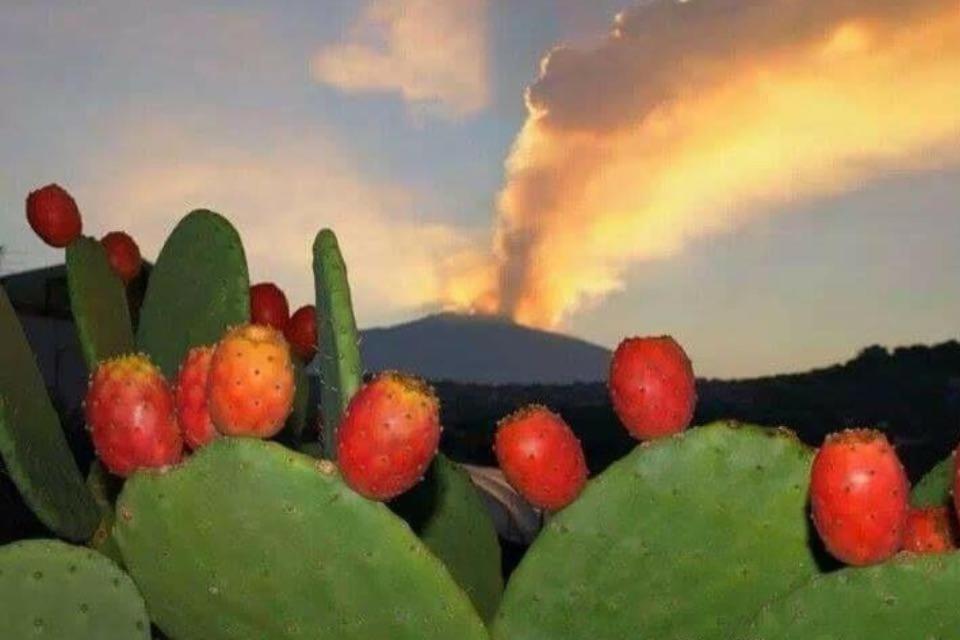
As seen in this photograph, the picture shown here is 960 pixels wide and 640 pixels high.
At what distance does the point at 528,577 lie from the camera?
124 cm

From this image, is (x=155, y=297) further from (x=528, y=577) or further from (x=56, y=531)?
(x=528, y=577)

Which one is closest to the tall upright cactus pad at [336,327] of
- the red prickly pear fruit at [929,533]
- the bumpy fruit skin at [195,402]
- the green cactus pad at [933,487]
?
the bumpy fruit skin at [195,402]

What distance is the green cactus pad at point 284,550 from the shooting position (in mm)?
1099

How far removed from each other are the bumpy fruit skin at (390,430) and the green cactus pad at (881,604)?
0.29 meters

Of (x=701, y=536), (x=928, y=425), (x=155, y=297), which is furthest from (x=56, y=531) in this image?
(x=928, y=425)

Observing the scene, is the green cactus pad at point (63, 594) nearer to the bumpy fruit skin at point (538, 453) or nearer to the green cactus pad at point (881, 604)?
the bumpy fruit skin at point (538, 453)

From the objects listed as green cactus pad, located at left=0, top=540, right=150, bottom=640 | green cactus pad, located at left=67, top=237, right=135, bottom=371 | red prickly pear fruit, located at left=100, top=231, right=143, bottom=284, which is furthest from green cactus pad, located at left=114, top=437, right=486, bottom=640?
red prickly pear fruit, located at left=100, top=231, right=143, bottom=284

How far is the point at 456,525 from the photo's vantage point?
171cm

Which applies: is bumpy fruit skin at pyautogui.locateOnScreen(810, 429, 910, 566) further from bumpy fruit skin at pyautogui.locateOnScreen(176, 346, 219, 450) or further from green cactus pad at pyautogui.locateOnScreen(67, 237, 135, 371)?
green cactus pad at pyautogui.locateOnScreen(67, 237, 135, 371)

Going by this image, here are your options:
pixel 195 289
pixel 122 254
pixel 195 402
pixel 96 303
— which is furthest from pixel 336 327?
pixel 122 254

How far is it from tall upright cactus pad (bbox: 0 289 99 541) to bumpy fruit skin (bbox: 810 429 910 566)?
1.01 m

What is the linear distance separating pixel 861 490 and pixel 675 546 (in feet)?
0.75

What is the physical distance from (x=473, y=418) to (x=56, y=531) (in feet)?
57.8

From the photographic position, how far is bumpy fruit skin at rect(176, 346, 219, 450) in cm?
118
